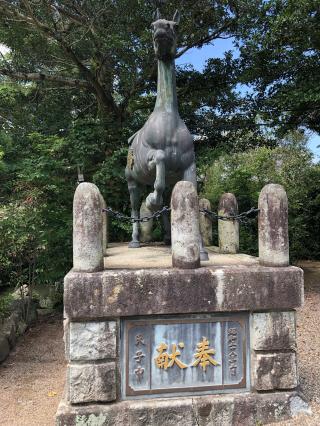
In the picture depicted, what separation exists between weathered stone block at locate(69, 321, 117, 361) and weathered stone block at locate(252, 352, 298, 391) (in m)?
1.20

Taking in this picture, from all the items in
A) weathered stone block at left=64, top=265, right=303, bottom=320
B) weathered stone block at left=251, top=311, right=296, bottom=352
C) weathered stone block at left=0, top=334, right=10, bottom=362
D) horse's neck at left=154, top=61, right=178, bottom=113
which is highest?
horse's neck at left=154, top=61, right=178, bottom=113

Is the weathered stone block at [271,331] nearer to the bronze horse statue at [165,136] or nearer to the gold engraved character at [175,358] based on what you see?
the gold engraved character at [175,358]

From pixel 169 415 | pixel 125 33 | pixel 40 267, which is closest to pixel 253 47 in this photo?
pixel 125 33

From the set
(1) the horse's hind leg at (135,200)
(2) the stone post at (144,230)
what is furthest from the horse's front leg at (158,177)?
(2) the stone post at (144,230)

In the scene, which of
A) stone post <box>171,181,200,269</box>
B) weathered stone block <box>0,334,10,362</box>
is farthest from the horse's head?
weathered stone block <box>0,334,10,362</box>

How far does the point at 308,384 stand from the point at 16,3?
8544 mm

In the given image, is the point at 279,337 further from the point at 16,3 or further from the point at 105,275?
the point at 16,3

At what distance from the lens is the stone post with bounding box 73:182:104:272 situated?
3.08 metres

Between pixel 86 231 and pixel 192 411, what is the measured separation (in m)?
1.66

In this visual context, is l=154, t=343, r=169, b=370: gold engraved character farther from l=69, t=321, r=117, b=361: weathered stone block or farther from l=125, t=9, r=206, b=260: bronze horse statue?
l=125, t=9, r=206, b=260: bronze horse statue

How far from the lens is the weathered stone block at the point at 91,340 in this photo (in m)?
3.06

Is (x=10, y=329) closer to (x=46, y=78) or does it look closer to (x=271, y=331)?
(x=271, y=331)

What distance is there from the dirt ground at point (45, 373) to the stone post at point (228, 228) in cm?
155

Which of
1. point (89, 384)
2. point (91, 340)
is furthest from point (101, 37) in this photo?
point (89, 384)
